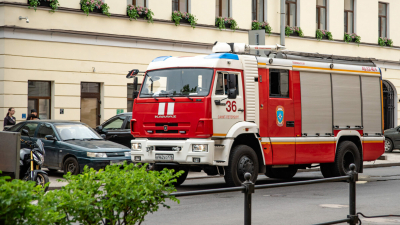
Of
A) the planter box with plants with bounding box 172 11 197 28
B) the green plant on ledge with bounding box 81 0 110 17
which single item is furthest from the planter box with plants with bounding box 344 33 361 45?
the green plant on ledge with bounding box 81 0 110 17

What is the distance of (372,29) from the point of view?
33.1 meters

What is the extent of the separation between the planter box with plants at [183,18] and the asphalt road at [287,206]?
12064mm

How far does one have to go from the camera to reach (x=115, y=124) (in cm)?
1761

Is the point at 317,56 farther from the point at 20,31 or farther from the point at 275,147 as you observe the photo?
the point at 20,31

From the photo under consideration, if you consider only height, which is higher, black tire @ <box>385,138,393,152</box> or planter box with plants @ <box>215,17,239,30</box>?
planter box with plants @ <box>215,17,239,30</box>

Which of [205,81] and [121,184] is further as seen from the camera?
[205,81]

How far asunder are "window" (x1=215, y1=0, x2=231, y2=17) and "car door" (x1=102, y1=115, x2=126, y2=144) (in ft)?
33.9

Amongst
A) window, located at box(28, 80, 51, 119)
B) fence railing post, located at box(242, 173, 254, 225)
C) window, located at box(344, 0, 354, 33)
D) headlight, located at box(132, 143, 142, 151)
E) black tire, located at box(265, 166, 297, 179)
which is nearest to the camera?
fence railing post, located at box(242, 173, 254, 225)

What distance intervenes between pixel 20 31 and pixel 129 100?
5.45 metres

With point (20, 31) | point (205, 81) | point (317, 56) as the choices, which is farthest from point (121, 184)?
point (20, 31)

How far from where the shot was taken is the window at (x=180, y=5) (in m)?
24.8

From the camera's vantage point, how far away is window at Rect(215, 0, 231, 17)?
26.3 meters

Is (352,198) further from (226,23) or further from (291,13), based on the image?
(291,13)

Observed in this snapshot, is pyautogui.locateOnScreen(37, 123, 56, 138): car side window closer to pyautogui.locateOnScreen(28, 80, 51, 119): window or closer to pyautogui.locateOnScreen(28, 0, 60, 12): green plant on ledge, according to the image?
pyautogui.locateOnScreen(28, 80, 51, 119): window
